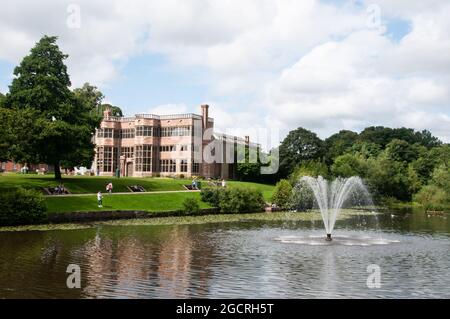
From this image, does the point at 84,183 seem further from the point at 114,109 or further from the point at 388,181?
the point at 114,109

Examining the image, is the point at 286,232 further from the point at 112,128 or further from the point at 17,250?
the point at 112,128

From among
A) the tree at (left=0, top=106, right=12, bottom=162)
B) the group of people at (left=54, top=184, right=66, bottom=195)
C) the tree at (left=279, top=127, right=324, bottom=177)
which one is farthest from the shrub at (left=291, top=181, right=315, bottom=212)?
the tree at (left=0, top=106, right=12, bottom=162)

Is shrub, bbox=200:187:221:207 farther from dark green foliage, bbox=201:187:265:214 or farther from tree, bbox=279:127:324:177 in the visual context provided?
tree, bbox=279:127:324:177

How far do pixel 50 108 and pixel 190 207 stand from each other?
19.2m

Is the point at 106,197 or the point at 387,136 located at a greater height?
the point at 387,136

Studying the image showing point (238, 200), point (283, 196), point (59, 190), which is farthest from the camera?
point (283, 196)

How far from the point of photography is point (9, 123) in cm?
4409

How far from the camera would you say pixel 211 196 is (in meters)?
59.4

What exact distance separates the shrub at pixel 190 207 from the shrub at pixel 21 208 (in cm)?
1626

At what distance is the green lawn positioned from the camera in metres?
45.5

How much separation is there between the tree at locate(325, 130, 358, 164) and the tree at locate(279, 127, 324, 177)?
3.82 meters

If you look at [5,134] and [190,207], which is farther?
[190,207]

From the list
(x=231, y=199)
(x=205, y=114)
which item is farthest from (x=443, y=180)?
(x=205, y=114)
